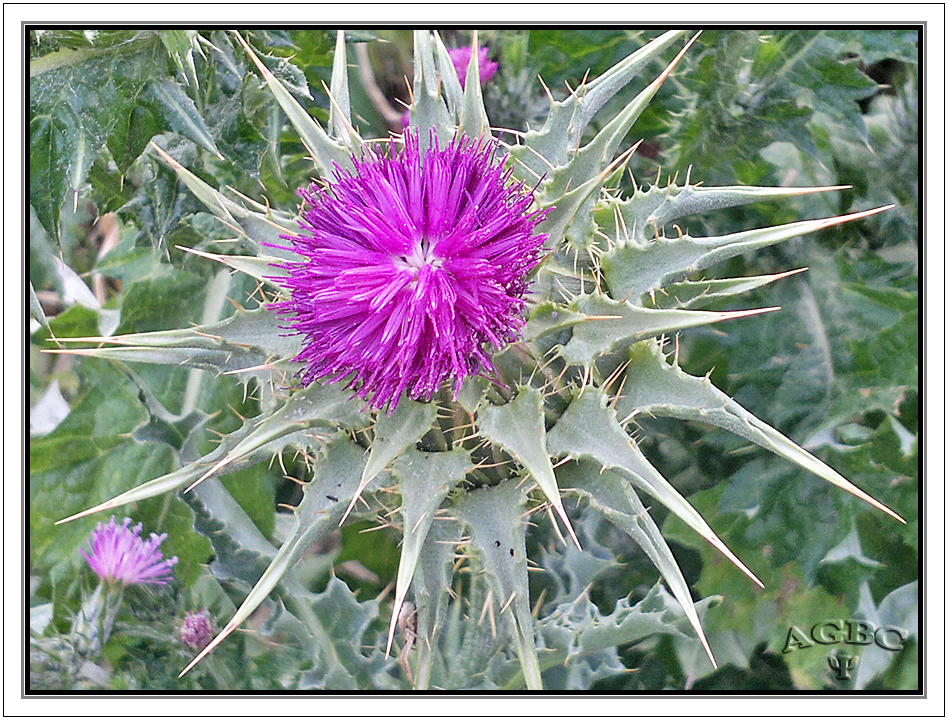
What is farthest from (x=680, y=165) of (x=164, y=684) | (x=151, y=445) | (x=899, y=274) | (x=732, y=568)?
(x=164, y=684)

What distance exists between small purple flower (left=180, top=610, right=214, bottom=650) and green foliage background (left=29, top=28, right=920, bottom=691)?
2.5 inches

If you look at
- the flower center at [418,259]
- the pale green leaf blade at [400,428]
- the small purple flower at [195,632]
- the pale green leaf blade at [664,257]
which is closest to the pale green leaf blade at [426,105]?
the flower center at [418,259]

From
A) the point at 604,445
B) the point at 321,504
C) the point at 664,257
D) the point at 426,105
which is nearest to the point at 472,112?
the point at 426,105

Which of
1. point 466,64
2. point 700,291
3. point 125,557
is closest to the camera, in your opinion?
point 700,291

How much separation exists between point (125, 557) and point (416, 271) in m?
1.43

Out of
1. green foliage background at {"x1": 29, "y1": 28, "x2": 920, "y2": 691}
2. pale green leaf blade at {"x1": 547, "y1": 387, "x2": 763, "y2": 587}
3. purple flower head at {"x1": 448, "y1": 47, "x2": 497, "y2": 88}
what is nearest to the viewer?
pale green leaf blade at {"x1": 547, "y1": 387, "x2": 763, "y2": 587}

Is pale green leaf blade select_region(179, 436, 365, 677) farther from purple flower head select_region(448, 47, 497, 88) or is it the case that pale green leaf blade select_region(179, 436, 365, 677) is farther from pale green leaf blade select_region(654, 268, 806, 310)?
purple flower head select_region(448, 47, 497, 88)

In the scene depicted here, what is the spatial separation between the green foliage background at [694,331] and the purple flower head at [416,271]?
0.79 m

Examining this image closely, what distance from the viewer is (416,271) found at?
128 centimetres

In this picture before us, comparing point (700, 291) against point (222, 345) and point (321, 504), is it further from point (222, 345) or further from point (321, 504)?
point (222, 345)

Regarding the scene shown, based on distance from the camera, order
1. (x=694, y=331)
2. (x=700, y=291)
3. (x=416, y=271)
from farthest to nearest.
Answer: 1. (x=694, y=331)
2. (x=700, y=291)
3. (x=416, y=271)

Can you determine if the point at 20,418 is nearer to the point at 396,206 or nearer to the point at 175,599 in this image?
the point at 175,599

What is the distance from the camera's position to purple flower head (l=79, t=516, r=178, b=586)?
2.13 metres

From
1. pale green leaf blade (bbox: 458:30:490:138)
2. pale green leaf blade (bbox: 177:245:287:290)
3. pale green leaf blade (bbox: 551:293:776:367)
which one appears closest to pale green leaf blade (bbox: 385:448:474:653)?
pale green leaf blade (bbox: 551:293:776:367)
